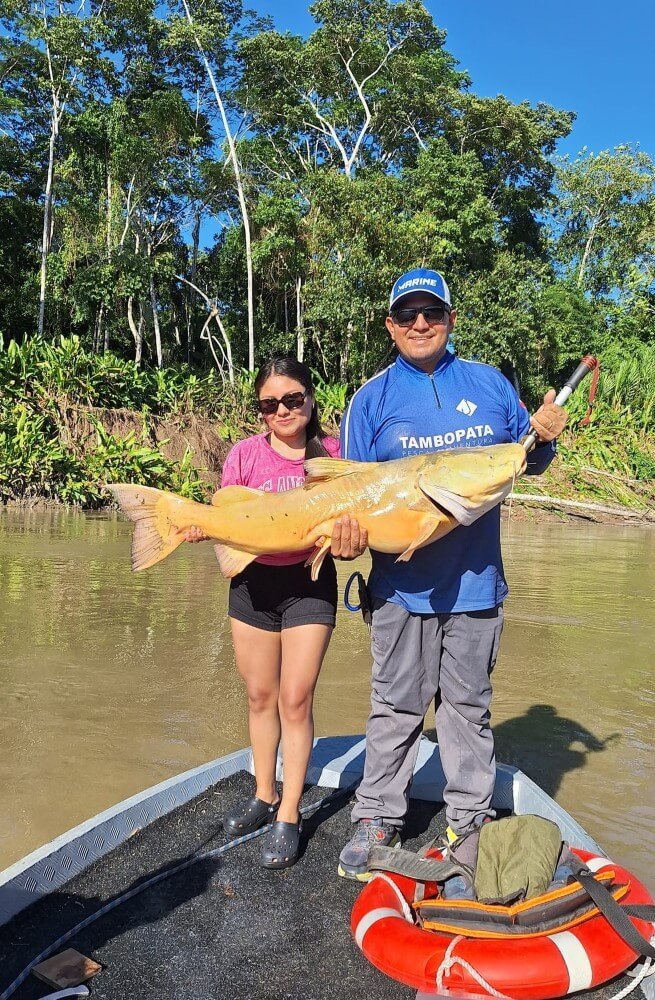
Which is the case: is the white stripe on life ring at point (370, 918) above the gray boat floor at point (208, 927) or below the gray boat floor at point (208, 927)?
above

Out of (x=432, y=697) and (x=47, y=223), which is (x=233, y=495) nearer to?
(x=432, y=697)

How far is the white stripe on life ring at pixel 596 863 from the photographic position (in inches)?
102

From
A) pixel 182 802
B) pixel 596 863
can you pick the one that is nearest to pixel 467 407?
pixel 596 863

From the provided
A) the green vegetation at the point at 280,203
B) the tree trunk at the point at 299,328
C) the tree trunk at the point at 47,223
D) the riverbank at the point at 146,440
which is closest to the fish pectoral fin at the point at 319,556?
the riverbank at the point at 146,440

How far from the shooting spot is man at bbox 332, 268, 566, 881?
295 centimetres

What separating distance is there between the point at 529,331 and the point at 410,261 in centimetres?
518

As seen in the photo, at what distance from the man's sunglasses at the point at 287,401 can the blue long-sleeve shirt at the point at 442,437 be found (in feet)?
0.69

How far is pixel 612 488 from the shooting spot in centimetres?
2027

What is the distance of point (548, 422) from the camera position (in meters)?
2.91

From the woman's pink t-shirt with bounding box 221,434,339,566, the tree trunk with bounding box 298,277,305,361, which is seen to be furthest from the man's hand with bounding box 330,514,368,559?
the tree trunk with bounding box 298,277,305,361

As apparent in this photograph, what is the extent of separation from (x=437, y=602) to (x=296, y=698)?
696mm

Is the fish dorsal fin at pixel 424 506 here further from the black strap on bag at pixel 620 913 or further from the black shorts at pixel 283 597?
the black strap on bag at pixel 620 913

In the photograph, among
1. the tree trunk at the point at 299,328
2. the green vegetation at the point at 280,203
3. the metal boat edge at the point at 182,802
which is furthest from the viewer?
the tree trunk at the point at 299,328

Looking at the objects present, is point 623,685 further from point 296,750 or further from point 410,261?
point 410,261
